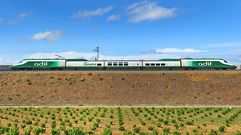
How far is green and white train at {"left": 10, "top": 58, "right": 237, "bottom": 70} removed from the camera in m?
90.4

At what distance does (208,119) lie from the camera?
42875mm

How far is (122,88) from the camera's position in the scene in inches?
2943

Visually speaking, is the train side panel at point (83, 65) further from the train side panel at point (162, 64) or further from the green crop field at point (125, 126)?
the green crop field at point (125, 126)

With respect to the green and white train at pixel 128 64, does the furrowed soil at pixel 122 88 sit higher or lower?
lower

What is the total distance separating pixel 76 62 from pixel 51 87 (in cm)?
1707

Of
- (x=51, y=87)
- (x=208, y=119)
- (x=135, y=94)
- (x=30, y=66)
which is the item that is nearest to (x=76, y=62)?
(x=30, y=66)

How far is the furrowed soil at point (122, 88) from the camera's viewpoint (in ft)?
226

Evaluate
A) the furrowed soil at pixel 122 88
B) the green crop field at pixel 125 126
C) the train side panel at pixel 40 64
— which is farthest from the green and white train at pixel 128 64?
the green crop field at pixel 125 126

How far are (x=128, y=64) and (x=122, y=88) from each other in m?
16.9

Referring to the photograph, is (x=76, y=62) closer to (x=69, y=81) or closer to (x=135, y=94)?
(x=69, y=81)

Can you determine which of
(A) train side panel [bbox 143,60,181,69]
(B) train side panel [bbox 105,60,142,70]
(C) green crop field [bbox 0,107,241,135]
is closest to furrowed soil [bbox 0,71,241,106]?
(A) train side panel [bbox 143,60,181,69]

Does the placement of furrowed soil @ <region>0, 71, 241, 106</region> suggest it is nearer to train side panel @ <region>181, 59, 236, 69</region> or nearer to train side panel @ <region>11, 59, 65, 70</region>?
train side panel @ <region>181, 59, 236, 69</region>

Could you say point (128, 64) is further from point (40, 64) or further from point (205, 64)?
point (40, 64)

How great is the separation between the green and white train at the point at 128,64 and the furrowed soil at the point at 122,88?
7467 millimetres
